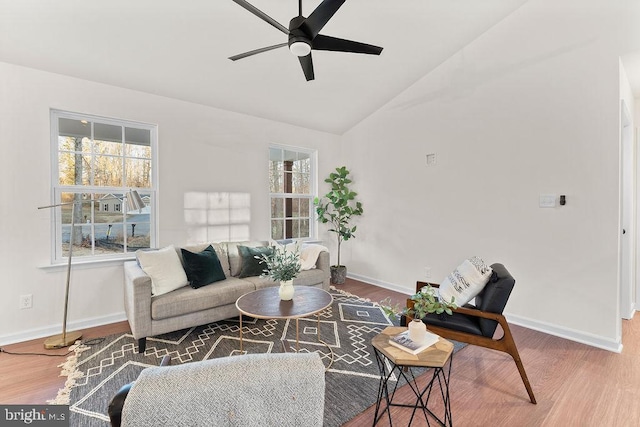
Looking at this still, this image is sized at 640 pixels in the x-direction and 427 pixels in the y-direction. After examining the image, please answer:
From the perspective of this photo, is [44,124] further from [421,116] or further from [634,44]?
[634,44]

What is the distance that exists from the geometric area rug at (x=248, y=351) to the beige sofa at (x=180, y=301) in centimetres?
16

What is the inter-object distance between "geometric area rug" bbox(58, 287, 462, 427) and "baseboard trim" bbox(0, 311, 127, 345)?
1.39 ft

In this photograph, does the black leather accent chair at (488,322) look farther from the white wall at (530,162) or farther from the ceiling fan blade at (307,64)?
the ceiling fan blade at (307,64)

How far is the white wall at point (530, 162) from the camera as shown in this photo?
2768 mm

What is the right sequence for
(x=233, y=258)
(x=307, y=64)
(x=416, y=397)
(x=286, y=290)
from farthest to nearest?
(x=233, y=258) < (x=286, y=290) < (x=307, y=64) < (x=416, y=397)

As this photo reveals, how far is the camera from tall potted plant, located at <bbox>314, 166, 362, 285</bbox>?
15.9 feet

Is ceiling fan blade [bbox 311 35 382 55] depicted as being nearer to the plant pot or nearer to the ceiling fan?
the ceiling fan

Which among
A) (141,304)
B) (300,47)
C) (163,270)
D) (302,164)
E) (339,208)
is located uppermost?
(300,47)

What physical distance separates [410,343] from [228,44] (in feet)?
10.0

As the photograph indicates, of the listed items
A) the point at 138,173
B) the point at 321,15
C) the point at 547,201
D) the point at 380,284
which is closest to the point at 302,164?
the point at 380,284

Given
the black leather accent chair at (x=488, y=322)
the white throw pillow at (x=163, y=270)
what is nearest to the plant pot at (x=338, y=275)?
the white throw pillow at (x=163, y=270)

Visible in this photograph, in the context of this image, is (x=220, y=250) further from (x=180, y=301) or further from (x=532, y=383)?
(x=532, y=383)

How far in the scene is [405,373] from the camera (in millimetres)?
2301

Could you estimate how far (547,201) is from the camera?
3.08 m
